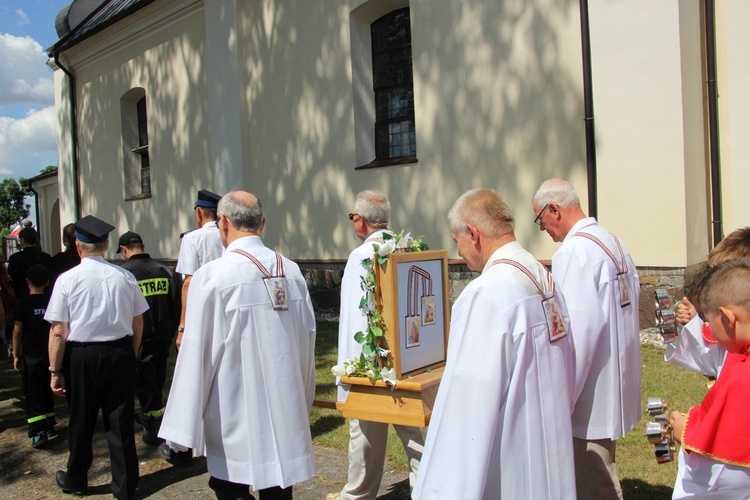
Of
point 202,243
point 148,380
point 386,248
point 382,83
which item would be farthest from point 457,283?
point 386,248

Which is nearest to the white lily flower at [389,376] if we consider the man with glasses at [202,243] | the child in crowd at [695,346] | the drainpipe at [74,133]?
the child in crowd at [695,346]

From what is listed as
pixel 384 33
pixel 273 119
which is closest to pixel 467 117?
pixel 384 33

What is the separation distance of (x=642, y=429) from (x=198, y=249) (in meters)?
4.34

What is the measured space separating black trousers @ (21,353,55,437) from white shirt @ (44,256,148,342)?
6.61 ft

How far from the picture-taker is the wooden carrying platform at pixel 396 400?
368 cm

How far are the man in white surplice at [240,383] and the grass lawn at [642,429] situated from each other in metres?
2.01

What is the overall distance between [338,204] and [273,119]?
7.86ft

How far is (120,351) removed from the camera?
5250 millimetres

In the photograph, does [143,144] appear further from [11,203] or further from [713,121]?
[11,203]

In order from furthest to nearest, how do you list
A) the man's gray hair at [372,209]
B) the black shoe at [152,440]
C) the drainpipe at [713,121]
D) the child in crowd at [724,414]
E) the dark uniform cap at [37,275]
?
the drainpipe at [713,121] → the dark uniform cap at [37,275] → the black shoe at [152,440] → the man's gray hair at [372,209] → the child in crowd at [724,414]

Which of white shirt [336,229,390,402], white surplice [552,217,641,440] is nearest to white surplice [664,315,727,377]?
white surplice [552,217,641,440]

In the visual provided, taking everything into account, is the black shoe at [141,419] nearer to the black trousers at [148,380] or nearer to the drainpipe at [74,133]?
the black trousers at [148,380]

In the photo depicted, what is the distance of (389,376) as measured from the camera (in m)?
3.76

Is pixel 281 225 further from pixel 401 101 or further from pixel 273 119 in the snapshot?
pixel 401 101
